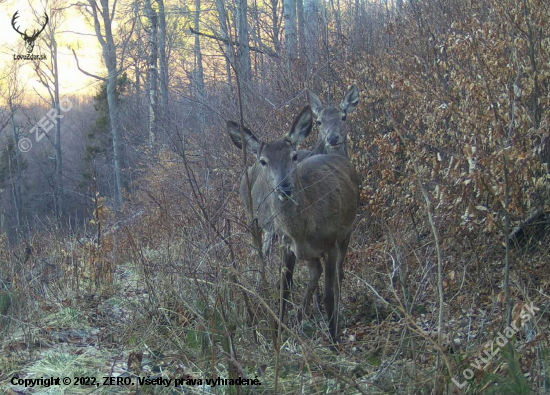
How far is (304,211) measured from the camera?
6043mm

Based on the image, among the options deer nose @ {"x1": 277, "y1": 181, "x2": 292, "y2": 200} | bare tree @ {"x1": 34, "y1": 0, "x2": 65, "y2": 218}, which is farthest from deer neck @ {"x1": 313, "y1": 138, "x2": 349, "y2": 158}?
bare tree @ {"x1": 34, "y1": 0, "x2": 65, "y2": 218}

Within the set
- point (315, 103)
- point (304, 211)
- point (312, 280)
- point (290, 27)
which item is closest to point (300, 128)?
point (304, 211)

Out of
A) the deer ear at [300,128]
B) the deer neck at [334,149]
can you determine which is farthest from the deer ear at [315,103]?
the deer ear at [300,128]

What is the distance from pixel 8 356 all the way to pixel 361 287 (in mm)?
3666

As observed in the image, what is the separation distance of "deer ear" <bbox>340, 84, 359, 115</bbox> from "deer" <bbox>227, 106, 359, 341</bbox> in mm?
3229

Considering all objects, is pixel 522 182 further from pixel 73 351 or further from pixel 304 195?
pixel 73 351

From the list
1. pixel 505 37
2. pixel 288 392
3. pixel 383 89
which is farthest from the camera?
pixel 383 89

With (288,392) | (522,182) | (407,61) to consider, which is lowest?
(288,392)

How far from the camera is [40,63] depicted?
37719 millimetres

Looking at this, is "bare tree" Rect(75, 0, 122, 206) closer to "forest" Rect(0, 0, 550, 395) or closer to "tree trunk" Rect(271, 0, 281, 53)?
"tree trunk" Rect(271, 0, 281, 53)

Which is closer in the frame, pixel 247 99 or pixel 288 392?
pixel 288 392

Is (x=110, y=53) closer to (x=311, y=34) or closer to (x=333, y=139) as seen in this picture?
(x=311, y=34)

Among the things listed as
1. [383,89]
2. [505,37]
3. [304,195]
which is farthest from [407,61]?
[304,195]

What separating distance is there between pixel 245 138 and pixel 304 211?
0.99 meters
